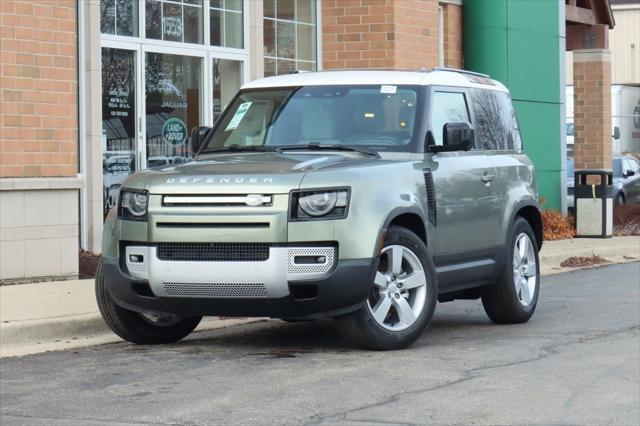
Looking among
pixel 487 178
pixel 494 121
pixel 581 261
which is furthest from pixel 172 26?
pixel 487 178

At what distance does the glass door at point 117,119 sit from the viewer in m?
16.4

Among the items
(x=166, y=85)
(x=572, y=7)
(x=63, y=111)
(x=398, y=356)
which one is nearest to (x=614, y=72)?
(x=572, y=7)

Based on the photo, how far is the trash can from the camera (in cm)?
2239

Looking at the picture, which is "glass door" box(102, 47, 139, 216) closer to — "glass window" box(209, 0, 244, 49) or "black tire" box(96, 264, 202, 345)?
"glass window" box(209, 0, 244, 49)

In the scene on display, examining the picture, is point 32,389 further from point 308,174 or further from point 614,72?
point 614,72

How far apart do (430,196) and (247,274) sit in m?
1.73

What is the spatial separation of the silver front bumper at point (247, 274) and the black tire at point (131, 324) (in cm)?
82

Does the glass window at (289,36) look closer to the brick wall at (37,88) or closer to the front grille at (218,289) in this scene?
the brick wall at (37,88)

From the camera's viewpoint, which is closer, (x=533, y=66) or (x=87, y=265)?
(x=87, y=265)

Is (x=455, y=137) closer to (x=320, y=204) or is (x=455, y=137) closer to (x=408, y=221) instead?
(x=408, y=221)

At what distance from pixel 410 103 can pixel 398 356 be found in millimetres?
2107

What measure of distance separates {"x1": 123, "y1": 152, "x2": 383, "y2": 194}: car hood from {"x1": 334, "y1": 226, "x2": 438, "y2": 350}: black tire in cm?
57

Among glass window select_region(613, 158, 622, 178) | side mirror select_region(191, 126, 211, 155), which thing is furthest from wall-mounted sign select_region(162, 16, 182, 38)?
glass window select_region(613, 158, 622, 178)

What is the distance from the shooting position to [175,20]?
58.2 feet
